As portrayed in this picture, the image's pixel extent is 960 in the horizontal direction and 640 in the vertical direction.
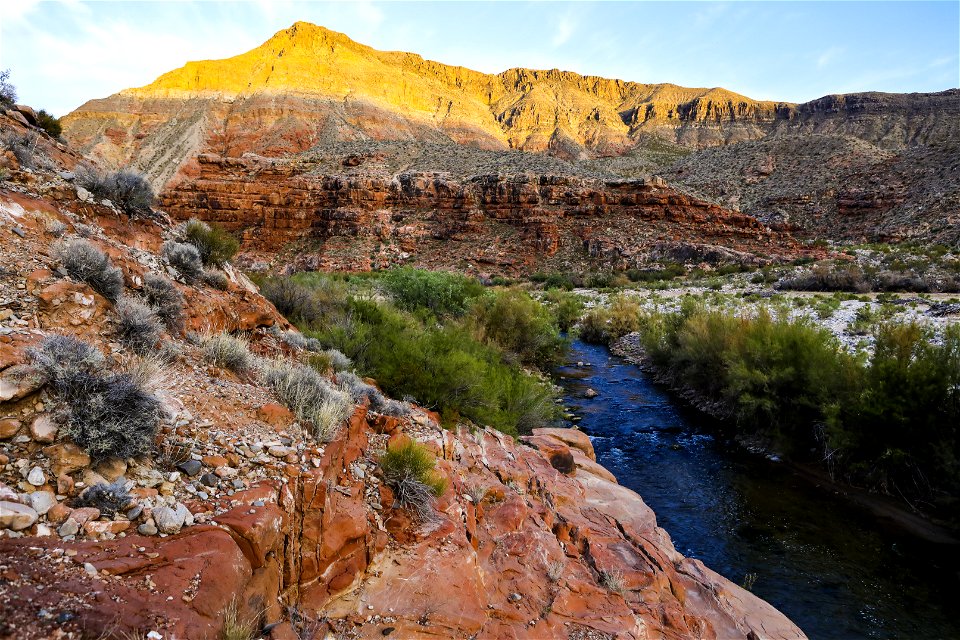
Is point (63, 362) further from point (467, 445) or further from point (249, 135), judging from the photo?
point (249, 135)

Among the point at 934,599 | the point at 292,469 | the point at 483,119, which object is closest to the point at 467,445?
the point at 292,469

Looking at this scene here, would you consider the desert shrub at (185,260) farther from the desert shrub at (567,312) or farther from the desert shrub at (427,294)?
the desert shrub at (567,312)

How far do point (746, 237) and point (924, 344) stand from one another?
40.7 m

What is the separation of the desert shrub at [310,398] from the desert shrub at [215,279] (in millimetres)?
2106

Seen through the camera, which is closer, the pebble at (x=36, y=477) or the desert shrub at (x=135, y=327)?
the pebble at (x=36, y=477)

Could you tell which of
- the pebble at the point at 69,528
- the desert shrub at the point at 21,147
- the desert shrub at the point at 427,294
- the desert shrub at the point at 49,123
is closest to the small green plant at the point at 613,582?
the pebble at the point at 69,528

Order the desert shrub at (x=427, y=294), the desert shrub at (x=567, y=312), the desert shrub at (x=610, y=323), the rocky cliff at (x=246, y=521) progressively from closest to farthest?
the rocky cliff at (x=246, y=521) < the desert shrub at (x=427, y=294) < the desert shrub at (x=610, y=323) < the desert shrub at (x=567, y=312)

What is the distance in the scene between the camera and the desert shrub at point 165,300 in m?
4.98

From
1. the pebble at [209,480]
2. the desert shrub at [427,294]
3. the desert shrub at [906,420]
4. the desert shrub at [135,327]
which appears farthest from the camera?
the desert shrub at [427,294]

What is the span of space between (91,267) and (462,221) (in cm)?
4502

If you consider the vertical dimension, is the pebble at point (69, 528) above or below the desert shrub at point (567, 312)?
above

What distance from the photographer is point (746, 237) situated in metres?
44.5

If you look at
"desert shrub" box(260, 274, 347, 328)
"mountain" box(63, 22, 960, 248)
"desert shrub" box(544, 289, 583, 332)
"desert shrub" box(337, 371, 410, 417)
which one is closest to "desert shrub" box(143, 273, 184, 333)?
"desert shrub" box(337, 371, 410, 417)

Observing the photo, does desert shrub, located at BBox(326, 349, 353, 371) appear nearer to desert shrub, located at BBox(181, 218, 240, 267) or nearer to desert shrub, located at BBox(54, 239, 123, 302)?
desert shrub, located at BBox(181, 218, 240, 267)
